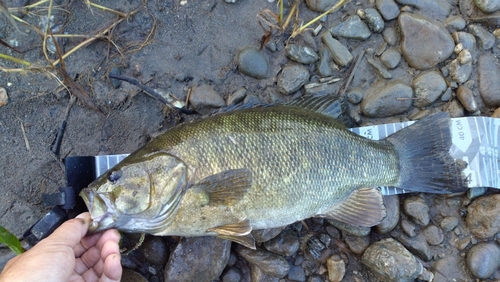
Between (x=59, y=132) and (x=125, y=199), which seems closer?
(x=125, y=199)

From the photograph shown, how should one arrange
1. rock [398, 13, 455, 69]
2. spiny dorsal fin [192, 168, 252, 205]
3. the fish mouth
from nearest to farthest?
the fish mouth, spiny dorsal fin [192, 168, 252, 205], rock [398, 13, 455, 69]

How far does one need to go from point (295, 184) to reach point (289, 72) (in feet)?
4.02

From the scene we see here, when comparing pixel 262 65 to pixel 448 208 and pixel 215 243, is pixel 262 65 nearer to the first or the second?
pixel 215 243

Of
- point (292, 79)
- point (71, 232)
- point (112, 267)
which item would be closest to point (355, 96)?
point (292, 79)

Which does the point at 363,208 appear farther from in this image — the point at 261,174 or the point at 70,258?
the point at 70,258

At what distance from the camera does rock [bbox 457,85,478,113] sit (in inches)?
144

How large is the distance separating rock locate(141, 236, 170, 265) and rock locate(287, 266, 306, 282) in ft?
3.74

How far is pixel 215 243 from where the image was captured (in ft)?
10.9

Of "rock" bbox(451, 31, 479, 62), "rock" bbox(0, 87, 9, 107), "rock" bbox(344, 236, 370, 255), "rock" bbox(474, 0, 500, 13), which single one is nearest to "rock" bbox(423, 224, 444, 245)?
"rock" bbox(344, 236, 370, 255)

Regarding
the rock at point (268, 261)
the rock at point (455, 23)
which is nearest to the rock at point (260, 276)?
the rock at point (268, 261)

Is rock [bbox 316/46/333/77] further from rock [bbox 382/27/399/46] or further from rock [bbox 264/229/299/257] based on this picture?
rock [bbox 264/229/299/257]

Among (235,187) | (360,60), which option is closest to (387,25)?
(360,60)

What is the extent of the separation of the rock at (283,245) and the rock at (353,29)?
2.05 m

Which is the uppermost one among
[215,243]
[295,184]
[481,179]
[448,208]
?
[295,184]
